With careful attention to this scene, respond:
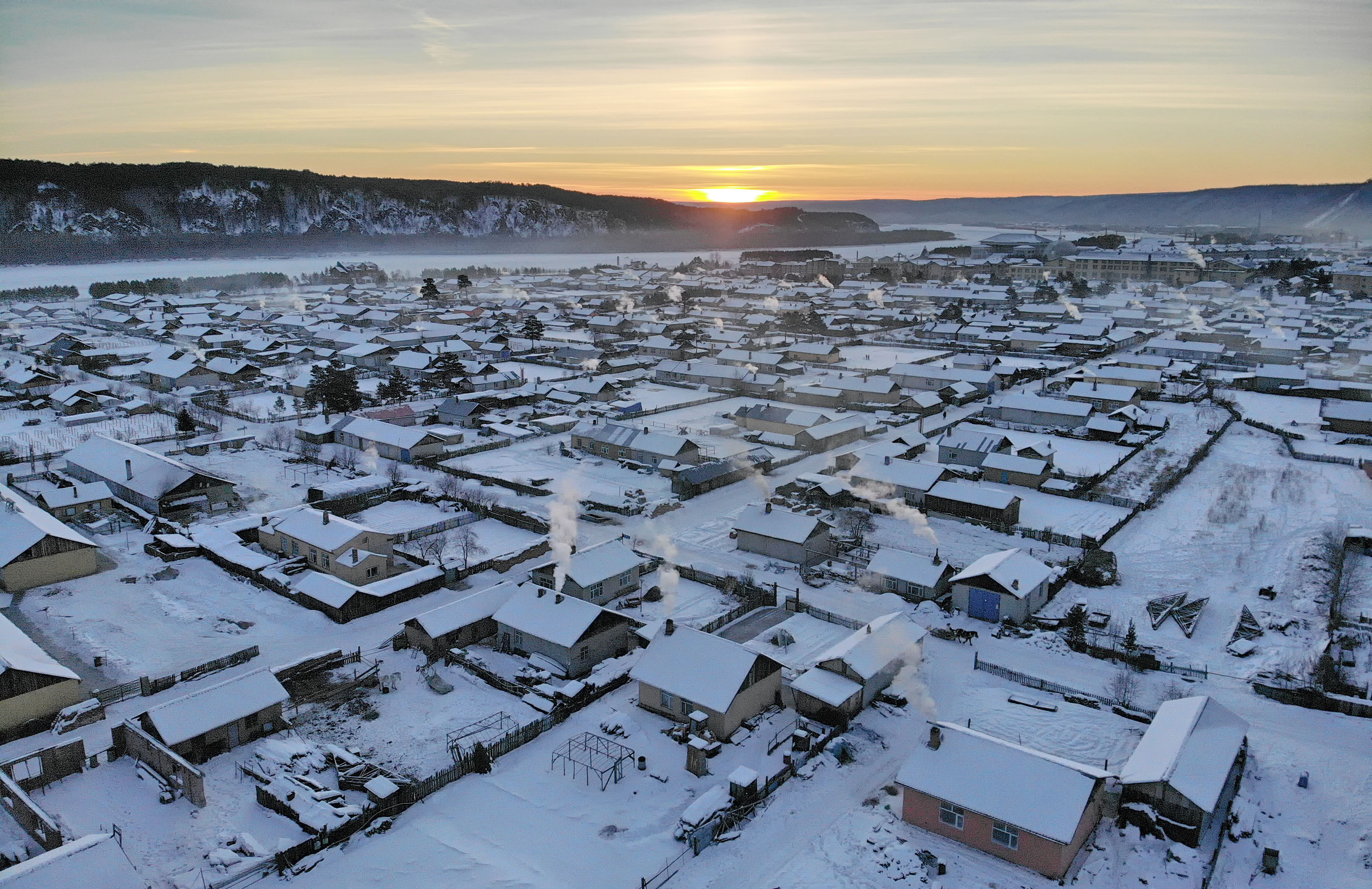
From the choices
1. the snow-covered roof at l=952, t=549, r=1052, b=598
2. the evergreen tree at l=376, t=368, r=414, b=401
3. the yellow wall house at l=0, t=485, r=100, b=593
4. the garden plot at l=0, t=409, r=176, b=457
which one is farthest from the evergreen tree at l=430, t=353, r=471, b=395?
the snow-covered roof at l=952, t=549, r=1052, b=598

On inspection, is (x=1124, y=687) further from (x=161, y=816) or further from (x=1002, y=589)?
(x=161, y=816)

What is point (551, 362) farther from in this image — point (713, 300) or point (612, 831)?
point (612, 831)

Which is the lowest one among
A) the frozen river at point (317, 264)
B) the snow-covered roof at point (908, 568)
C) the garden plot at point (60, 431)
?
the snow-covered roof at point (908, 568)

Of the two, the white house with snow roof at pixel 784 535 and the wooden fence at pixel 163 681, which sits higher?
the white house with snow roof at pixel 784 535

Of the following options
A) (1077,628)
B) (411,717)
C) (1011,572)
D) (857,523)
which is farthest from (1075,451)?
(411,717)

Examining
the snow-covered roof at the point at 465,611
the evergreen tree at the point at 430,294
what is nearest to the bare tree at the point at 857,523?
the snow-covered roof at the point at 465,611

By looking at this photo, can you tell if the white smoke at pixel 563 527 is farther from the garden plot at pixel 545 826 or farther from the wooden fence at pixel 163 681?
the wooden fence at pixel 163 681

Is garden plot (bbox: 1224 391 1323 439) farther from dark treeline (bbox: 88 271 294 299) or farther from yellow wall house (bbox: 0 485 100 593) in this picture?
dark treeline (bbox: 88 271 294 299)
